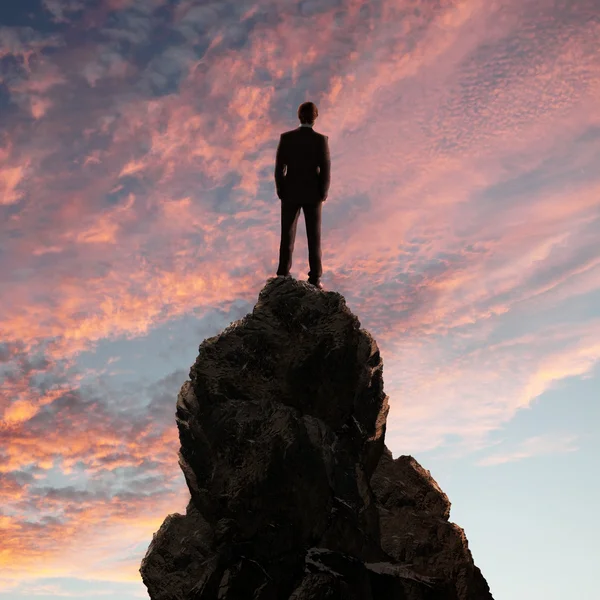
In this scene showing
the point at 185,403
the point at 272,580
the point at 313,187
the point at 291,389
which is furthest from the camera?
the point at 313,187

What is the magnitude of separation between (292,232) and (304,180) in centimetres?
102

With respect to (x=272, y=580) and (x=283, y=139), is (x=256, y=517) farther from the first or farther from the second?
(x=283, y=139)

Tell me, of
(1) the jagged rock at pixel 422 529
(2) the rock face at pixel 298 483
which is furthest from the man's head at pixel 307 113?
(1) the jagged rock at pixel 422 529

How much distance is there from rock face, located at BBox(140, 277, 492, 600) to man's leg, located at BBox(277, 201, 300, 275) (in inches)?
45.6

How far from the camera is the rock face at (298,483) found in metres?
11.3

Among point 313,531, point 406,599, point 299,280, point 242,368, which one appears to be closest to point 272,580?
point 313,531

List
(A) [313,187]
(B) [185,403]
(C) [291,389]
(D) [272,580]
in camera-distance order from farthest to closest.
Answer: (A) [313,187] < (B) [185,403] < (C) [291,389] < (D) [272,580]

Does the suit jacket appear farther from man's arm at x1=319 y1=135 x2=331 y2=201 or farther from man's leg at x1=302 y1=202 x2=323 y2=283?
man's leg at x1=302 y1=202 x2=323 y2=283

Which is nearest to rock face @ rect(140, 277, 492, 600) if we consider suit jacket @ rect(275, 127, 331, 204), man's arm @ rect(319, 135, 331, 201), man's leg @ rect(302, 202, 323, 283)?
man's leg @ rect(302, 202, 323, 283)

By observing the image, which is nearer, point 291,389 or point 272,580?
point 272,580

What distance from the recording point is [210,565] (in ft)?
38.8

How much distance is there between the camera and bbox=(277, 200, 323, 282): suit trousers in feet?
46.6

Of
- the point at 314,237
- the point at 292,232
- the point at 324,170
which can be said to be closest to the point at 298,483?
the point at 314,237

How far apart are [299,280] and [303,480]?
3.66 metres
